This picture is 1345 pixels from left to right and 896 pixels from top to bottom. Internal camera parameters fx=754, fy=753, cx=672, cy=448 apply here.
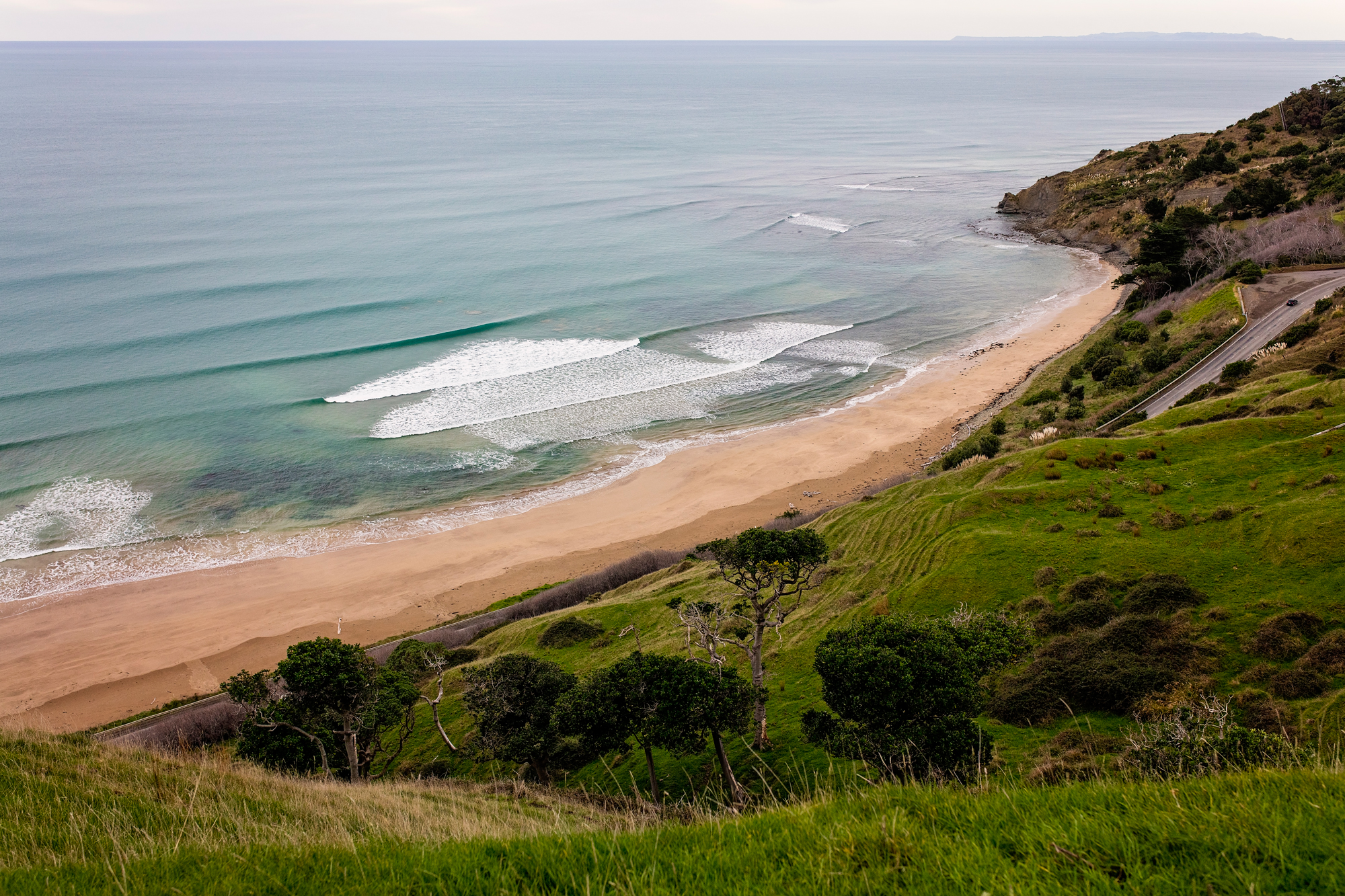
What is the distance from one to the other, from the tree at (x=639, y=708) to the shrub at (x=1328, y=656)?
482 inches

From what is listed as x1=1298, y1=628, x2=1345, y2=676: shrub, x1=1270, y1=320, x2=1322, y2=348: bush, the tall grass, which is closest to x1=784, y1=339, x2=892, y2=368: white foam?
x1=1270, y1=320, x2=1322, y2=348: bush

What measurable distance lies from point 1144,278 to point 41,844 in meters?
73.0

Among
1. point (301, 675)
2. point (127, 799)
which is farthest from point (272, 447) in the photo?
point (127, 799)

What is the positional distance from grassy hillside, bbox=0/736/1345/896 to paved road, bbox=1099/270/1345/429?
38.1 m

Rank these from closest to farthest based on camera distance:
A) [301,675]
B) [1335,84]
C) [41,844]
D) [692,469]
→ [41,844]
[301,675]
[692,469]
[1335,84]

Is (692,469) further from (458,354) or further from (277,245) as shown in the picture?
(277,245)

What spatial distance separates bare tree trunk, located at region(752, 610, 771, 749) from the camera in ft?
58.5

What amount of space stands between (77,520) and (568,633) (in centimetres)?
3096

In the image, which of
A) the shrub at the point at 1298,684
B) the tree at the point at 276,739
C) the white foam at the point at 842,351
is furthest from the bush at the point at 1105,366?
the tree at the point at 276,739

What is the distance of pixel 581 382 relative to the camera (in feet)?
195

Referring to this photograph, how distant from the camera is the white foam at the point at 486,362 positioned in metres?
57.5

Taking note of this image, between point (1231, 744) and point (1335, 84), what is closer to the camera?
point (1231, 744)

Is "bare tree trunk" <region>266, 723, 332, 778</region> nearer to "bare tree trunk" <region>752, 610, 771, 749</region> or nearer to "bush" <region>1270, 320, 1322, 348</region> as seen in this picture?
"bare tree trunk" <region>752, 610, 771, 749</region>

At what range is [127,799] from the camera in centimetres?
787
